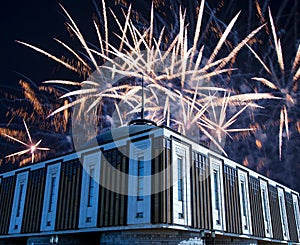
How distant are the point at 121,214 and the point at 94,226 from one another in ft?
13.1

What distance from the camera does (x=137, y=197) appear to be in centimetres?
3167

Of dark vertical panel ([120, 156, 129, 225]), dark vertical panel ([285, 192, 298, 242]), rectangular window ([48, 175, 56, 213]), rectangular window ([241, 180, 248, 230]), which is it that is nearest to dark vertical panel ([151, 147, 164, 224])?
dark vertical panel ([120, 156, 129, 225])

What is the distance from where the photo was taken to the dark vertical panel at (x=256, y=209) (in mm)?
44419

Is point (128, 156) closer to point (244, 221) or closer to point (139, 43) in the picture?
point (139, 43)

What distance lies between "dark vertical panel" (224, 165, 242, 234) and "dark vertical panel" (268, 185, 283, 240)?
12188mm

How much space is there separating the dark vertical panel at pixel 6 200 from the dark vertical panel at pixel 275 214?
37178mm

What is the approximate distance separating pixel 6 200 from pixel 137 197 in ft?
81.6

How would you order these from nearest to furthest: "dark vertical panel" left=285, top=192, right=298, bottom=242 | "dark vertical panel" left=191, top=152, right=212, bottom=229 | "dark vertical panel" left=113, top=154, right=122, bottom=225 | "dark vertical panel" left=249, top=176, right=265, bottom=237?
"dark vertical panel" left=113, top=154, right=122, bottom=225 < "dark vertical panel" left=191, top=152, right=212, bottom=229 < "dark vertical panel" left=249, top=176, right=265, bottom=237 < "dark vertical panel" left=285, top=192, right=298, bottom=242

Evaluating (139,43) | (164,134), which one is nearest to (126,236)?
(164,134)

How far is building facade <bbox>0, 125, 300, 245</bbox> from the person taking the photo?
31031 millimetres

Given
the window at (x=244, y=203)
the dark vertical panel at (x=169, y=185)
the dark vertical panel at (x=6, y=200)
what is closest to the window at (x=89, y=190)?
the dark vertical panel at (x=169, y=185)

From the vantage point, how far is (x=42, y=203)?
137ft

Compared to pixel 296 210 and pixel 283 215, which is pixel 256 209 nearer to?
pixel 283 215

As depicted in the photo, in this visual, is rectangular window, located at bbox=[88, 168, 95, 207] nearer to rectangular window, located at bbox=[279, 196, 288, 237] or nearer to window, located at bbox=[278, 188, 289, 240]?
window, located at bbox=[278, 188, 289, 240]
